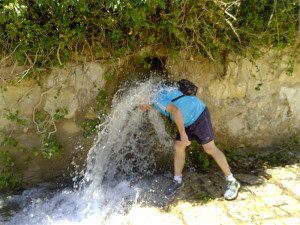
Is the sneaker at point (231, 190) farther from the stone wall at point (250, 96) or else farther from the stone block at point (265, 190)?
the stone wall at point (250, 96)

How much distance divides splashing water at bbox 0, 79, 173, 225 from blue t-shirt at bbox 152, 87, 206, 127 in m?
0.23

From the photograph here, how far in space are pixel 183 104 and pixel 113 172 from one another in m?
1.19

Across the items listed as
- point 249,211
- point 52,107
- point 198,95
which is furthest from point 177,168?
point 52,107

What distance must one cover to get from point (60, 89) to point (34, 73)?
0.30 meters

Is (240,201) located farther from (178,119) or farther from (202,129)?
(178,119)

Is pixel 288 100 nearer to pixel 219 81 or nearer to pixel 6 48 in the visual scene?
pixel 219 81

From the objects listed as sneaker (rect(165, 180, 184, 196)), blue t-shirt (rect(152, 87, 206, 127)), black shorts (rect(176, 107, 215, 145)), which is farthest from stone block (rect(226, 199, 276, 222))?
blue t-shirt (rect(152, 87, 206, 127))

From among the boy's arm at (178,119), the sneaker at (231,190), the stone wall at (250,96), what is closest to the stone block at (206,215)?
the sneaker at (231,190)

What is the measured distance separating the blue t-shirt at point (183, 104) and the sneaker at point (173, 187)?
0.61m

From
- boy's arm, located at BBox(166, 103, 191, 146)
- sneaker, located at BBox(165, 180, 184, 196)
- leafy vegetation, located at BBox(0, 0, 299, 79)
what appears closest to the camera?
boy's arm, located at BBox(166, 103, 191, 146)

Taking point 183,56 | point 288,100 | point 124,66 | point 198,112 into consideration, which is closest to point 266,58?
point 288,100

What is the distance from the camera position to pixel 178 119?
8.74 ft

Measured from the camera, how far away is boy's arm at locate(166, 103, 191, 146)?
266 cm

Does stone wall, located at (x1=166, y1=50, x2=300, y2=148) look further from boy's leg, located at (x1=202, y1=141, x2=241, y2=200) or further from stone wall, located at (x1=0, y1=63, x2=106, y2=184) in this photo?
stone wall, located at (x1=0, y1=63, x2=106, y2=184)
